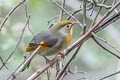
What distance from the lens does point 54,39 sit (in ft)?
9.49

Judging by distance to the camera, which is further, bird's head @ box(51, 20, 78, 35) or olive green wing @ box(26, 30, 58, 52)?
bird's head @ box(51, 20, 78, 35)

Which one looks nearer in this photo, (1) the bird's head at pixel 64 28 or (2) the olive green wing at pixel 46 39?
(2) the olive green wing at pixel 46 39

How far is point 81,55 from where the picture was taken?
4.72 meters

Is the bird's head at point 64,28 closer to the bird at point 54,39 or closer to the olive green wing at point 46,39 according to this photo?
the bird at point 54,39

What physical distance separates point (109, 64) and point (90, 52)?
0.47 m

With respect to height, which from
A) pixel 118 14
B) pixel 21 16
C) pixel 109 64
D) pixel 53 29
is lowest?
pixel 109 64

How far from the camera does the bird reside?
276cm

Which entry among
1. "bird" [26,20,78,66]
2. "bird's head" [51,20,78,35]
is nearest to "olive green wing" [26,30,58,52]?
"bird" [26,20,78,66]

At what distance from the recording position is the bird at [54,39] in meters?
2.76

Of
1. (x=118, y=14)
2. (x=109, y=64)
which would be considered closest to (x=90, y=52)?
(x=109, y=64)

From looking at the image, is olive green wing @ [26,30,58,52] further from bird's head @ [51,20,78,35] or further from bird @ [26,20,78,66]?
bird's head @ [51,20,78,35]

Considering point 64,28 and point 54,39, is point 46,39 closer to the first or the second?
point 54,39

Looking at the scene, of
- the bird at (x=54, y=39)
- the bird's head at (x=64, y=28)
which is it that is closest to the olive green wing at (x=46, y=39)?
the bird at (x=54, y=39)

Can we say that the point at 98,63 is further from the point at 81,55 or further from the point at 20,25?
the point at 20,25
